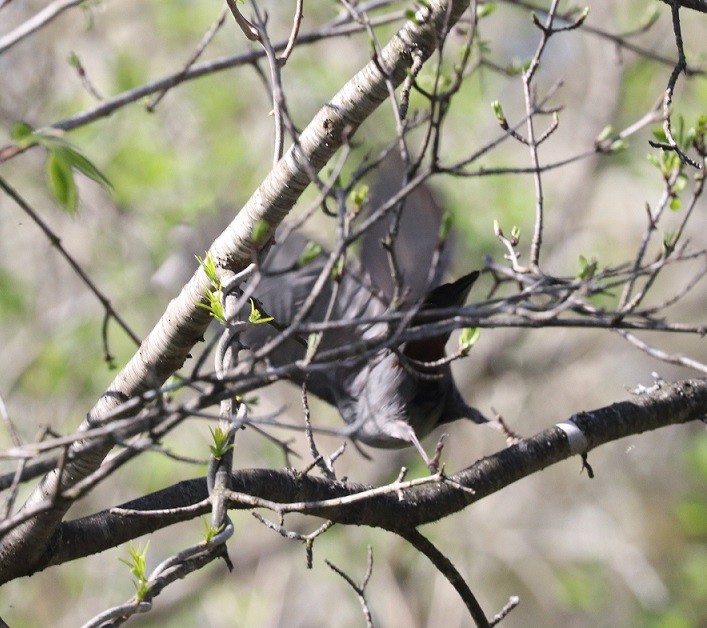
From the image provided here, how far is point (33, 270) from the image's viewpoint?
7.59m

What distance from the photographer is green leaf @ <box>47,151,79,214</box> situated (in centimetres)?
152

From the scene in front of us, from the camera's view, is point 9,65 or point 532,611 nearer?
point 9,65

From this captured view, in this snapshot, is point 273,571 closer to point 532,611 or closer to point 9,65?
point 532,611

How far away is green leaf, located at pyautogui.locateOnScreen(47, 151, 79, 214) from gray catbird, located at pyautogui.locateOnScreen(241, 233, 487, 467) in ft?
6.13

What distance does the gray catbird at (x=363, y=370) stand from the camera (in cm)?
365

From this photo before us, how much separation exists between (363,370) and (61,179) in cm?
257

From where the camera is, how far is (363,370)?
400 cm

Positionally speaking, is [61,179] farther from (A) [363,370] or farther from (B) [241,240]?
(A) [363,370]

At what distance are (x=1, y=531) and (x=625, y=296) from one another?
4.59ft

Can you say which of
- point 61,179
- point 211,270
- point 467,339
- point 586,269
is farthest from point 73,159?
point 586,269

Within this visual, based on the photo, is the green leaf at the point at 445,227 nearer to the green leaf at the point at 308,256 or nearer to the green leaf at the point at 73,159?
the green leaf at the point at 308,256

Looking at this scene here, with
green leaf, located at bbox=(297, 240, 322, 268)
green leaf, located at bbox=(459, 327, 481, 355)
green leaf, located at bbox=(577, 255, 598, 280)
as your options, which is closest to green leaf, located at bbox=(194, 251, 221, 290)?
green leaf, located at bbox=(297, 240, 322, 268)

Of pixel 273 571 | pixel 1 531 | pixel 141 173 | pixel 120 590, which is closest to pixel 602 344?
pixel 273 571

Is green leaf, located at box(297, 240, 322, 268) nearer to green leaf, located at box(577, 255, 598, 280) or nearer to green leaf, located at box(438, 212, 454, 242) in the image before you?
green leaf, located at box(438, 212, 454, 242)
